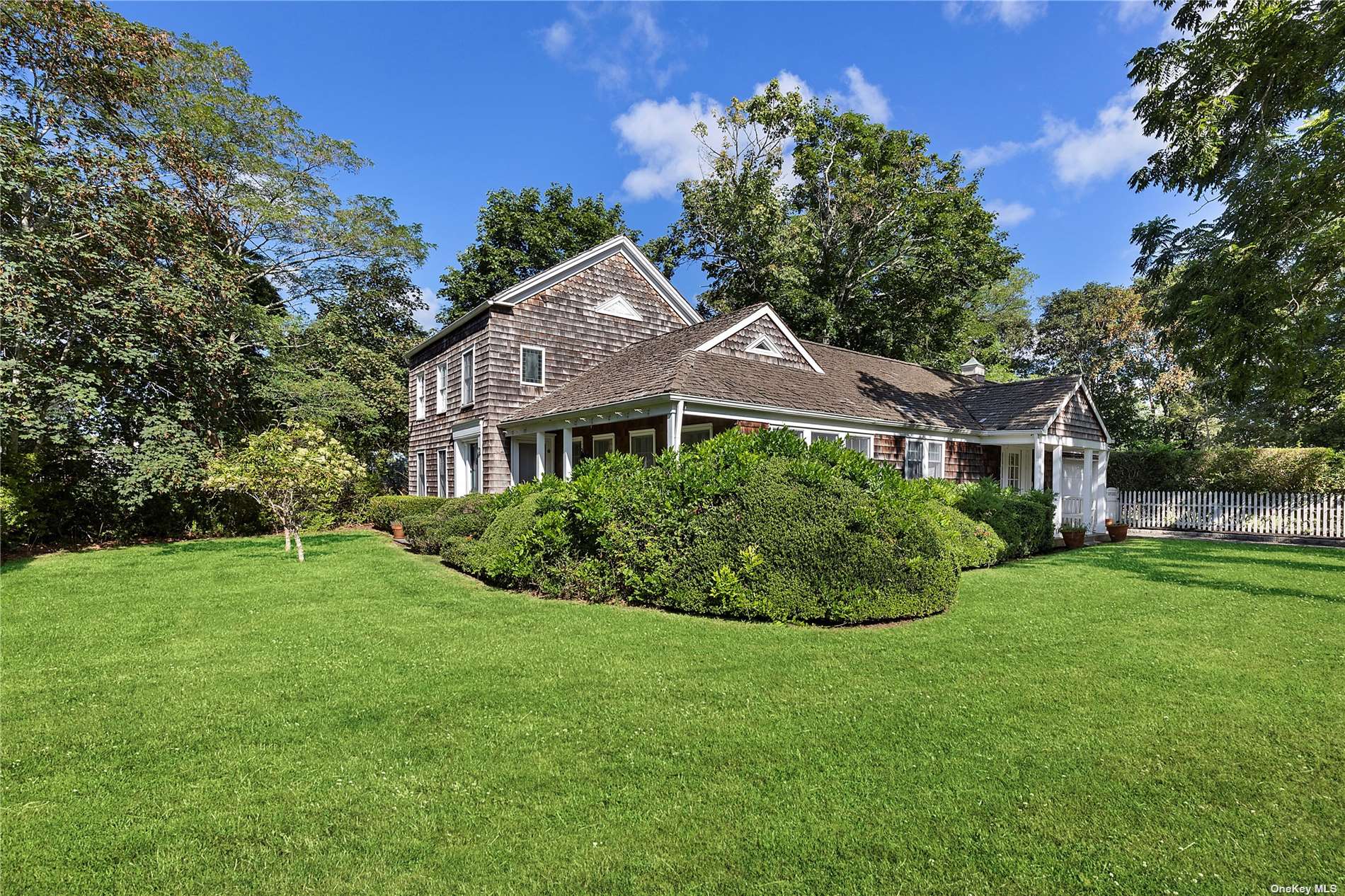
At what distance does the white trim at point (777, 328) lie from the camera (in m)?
14.2

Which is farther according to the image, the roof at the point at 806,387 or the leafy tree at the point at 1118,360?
the leafy tree at the point at 1118,360

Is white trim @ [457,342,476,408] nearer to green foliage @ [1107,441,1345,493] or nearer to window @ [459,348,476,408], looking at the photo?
window @ [459,348,476,408]

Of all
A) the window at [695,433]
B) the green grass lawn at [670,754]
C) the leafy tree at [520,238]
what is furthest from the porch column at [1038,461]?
the leafy tree at [520,238]

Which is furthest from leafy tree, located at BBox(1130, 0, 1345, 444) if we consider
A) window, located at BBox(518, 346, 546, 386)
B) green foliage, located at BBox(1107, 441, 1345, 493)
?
window, located at BBox(518, 346, 546, 386)

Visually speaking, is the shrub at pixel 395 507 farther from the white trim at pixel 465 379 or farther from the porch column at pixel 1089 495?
the porch column at pixel 1089 495

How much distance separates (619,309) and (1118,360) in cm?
Result: 2970

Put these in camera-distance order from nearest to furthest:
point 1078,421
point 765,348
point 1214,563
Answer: point 1214,563, point 765,348, point 1078,421

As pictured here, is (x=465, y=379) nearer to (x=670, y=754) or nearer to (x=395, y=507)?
(x=395, y=507)

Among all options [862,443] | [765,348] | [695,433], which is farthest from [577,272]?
[862,443]

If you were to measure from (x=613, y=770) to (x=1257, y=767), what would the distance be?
396cm

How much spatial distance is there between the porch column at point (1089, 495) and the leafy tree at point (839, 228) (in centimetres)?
1191

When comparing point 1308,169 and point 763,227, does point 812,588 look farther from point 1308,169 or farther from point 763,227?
point 763,227

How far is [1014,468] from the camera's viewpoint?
2002cm

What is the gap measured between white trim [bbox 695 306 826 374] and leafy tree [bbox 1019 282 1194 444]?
22.9 metres
